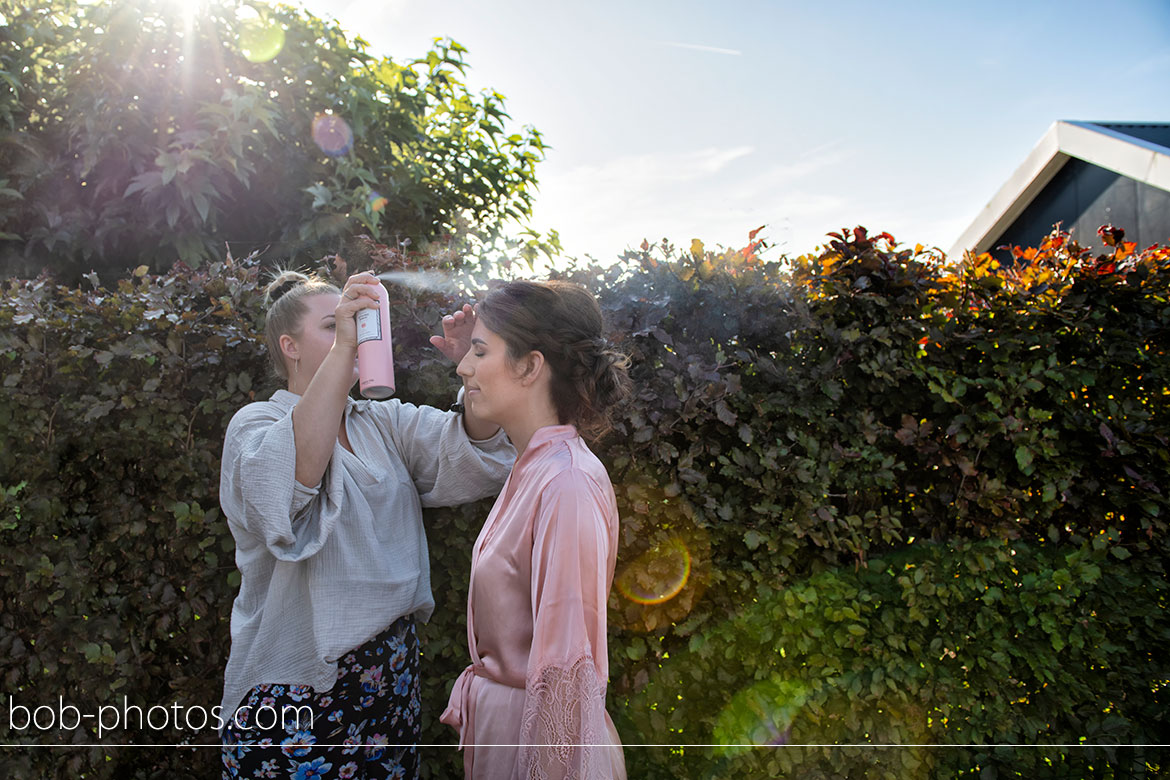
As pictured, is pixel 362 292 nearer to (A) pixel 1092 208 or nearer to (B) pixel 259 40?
Result: (B) pixel 259 40

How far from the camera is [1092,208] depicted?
30.5ft

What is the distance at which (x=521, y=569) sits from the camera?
171cm

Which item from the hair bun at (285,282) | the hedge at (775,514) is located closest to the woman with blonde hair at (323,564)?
the hair bun at (285,282)

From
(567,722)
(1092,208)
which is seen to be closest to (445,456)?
(567,722)

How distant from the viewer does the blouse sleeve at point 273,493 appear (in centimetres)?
187

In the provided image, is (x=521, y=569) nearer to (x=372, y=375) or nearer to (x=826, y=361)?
(x=372, y=375)

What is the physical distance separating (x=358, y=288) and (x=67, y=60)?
448 cm

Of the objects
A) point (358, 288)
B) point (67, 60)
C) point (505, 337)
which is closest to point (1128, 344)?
point (505, 337)

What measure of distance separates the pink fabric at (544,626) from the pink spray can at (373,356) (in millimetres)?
437

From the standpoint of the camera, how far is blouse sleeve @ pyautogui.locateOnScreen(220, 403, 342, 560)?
6.14ft

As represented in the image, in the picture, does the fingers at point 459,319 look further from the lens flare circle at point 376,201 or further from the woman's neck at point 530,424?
the lens flare circle at point 376,201

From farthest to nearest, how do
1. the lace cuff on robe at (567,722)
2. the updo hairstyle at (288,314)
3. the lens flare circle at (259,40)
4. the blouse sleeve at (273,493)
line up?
the lens flare circle at (259,40) < the updo hairstyle at (288,314) < the blouse sleeve at (273,493) < the lace cuff on robe at (567,722)

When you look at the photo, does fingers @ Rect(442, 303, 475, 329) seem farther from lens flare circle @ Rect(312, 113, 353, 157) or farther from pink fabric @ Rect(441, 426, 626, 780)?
lens flare circle @ Rect(312, 113, 353, 157)

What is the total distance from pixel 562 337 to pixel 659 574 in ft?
3.29
